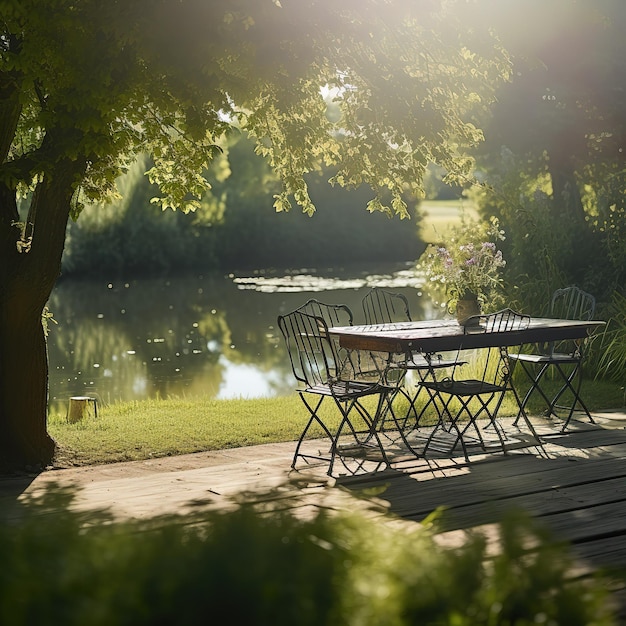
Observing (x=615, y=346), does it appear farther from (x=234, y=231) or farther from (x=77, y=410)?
(x=234, y=231)

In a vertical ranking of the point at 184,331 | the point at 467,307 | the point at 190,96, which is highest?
the point at 190,96

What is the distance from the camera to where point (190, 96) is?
612cm

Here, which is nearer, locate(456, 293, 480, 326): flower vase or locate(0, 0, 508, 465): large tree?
locate(0, 0, 508, 465): large tree

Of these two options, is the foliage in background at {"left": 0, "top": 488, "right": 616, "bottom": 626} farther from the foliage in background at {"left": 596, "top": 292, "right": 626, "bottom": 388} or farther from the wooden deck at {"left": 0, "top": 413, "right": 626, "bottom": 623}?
the foliage in background at {"left": 596, "top": 292, "right": 626, "bottom": 388}

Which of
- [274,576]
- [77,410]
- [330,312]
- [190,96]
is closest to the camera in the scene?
[274,576]

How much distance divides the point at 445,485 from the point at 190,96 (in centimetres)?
278

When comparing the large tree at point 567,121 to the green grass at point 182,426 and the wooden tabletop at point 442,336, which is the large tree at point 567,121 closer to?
the green grass at point 182,426

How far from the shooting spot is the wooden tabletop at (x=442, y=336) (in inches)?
251

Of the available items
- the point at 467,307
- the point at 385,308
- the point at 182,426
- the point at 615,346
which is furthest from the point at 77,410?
the point at 385,308

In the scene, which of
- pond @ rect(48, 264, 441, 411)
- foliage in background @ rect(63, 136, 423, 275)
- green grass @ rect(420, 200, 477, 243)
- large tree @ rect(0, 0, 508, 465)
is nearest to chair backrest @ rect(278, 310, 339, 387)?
large tree @ rect(0, 0, 508, 465)

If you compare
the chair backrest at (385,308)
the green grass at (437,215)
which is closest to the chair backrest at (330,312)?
the chair backrest at (385,308)

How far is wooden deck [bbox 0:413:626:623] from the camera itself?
4402 mm

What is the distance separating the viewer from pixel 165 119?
7344 millimetres

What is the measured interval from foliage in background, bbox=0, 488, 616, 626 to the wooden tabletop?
14.1 ft
